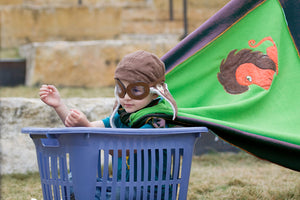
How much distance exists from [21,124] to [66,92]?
1080 millimetres

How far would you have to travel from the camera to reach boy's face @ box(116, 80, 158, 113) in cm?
146

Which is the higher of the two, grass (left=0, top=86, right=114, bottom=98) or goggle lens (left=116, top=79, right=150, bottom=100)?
goggle lens (left=116, top=79, right=150, bottom=100)

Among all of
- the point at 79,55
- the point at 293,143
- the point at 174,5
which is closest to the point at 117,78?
the point at 293,143

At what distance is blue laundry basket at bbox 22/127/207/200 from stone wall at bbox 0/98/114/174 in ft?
3.36

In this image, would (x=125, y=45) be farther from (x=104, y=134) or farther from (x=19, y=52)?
(x=104, y=134)

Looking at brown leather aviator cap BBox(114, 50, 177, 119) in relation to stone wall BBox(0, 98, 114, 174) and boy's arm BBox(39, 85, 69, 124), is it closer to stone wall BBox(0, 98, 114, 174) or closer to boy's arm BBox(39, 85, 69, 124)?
boy's arm BBox(39, 85, 69, 124)

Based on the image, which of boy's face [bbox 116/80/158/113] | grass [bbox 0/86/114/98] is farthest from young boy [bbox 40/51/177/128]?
grass [bbox 0/86/114/98]

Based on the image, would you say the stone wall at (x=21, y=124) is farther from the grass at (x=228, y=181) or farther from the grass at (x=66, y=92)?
Answer: the grass at (x=66, y=92)

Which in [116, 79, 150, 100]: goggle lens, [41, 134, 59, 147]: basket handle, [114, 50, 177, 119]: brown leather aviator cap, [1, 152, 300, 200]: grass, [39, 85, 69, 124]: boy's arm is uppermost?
[114, 50, 177, 119]: brown leather aviator cap

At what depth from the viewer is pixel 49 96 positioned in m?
1.58

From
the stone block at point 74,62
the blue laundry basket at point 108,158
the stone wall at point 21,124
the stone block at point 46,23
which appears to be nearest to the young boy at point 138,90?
the blue laundry basket at point 108,158

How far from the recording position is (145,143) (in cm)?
127

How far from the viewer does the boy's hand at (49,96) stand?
1559 mm

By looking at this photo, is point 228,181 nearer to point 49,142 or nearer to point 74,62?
point 49,142
